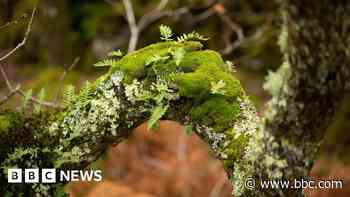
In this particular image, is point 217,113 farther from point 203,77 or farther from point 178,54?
point 178,54

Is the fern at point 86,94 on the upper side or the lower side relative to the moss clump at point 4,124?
upper

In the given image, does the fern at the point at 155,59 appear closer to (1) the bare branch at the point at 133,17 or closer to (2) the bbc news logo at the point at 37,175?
(2) the bbc news logo at the point at 37,175

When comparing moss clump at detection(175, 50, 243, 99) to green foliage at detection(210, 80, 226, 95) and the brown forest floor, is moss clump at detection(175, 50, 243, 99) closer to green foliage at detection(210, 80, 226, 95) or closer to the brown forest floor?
green foliage at detection(210, 80, 226, 95)

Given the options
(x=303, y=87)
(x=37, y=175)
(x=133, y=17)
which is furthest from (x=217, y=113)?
(x=133, y=17)

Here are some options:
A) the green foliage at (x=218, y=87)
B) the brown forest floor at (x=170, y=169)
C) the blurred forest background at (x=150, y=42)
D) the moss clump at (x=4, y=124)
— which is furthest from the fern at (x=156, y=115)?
the brown forest floor at (x=170, y=169)

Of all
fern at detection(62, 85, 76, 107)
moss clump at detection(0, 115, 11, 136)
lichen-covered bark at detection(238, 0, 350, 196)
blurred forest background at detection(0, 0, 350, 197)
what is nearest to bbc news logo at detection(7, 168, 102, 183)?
moss clump at detection(0, 115, 11, 136)
